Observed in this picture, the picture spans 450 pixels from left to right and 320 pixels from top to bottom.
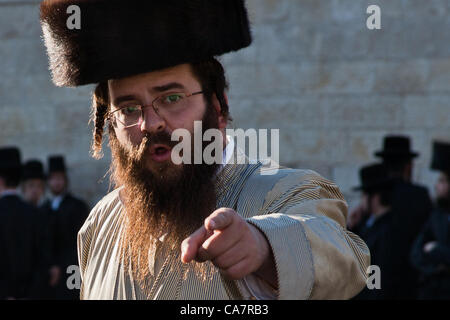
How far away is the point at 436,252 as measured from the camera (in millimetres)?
7086

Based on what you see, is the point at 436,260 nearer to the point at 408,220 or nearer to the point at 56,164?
the point at 408,220

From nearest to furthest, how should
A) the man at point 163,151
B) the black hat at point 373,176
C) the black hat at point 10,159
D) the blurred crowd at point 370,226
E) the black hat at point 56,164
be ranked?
the man at point 163,151 → the blurred crowd at point 370,226 → the black hat at point 373,176 → the black hat at point 10,159 → the black hat at point 56,164

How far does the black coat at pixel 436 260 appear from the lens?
7078 millimetres

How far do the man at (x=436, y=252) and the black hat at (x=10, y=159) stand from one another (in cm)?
383

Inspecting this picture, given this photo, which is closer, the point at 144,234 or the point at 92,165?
the point at 144,234

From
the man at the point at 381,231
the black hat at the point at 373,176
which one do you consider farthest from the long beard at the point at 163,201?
the black hat at the point at 373,176

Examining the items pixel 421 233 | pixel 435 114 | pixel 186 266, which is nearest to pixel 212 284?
pixel 186 266

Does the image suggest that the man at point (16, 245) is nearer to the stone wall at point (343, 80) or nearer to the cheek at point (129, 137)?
the stone wall at point (343, 80)

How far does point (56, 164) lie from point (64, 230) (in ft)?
2.20

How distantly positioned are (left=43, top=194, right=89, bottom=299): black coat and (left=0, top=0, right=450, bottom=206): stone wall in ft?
1.69

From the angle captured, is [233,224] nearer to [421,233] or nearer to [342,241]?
[342,241]

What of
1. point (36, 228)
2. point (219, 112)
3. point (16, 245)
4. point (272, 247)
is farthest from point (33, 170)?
point (272, 247)

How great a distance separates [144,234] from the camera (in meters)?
3.51

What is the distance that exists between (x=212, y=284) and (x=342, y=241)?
49cm
